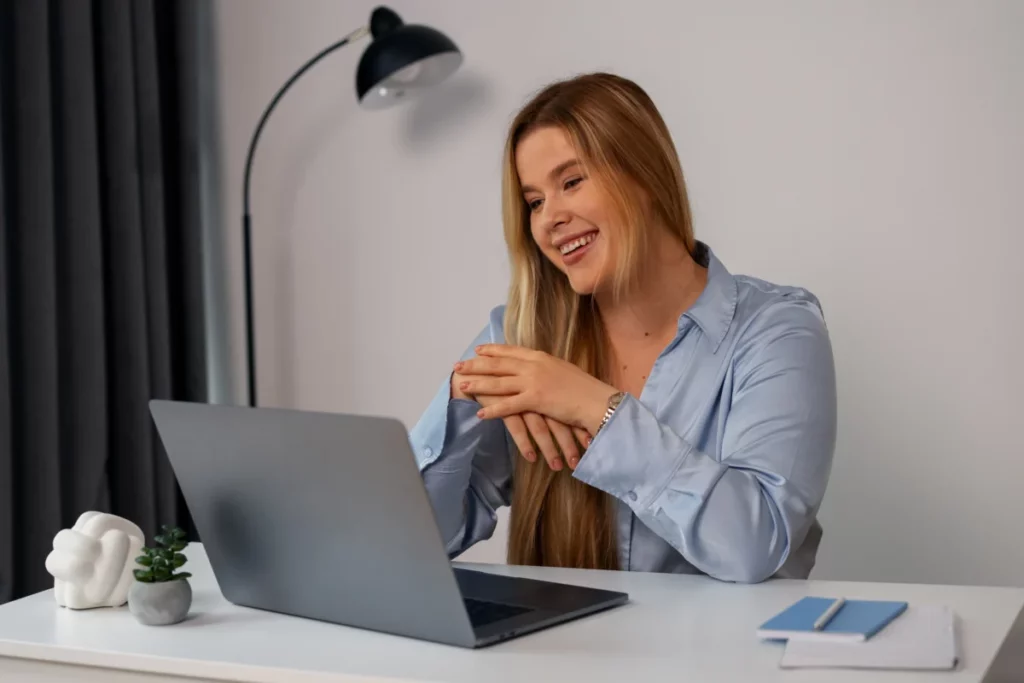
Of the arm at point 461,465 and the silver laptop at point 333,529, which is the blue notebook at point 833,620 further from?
the arm at point 461,465

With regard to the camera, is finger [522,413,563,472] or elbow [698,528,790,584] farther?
finger [522,413,563,472]

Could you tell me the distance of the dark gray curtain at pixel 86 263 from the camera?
7.41ft

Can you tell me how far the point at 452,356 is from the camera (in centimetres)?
261

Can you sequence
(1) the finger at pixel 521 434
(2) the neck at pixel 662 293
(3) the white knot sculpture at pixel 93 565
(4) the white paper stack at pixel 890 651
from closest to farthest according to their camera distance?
(4) the white paper stack at pixel 890 651 → (3) the white knot sculpture at pixel 93 565 → (1) the finger at pixel 521 434 → (2) the neck at pixel 662 293

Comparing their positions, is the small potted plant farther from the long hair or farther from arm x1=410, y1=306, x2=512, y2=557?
the long hair

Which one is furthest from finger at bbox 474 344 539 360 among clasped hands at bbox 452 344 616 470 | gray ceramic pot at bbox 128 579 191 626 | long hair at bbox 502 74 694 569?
gray ceramic pot at bbox 128 579 191 626

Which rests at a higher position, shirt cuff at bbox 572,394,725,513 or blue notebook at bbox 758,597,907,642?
shirt cuff at bbox 572,394,725,513

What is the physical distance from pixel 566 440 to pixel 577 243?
33cm

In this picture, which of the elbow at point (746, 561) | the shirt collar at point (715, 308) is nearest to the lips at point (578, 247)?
the shirt collar at point (715, 308)

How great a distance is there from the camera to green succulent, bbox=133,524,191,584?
42.4 inches

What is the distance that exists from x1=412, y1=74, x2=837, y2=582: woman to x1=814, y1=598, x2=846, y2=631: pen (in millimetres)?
173

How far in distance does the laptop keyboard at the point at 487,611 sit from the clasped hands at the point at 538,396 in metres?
0.26

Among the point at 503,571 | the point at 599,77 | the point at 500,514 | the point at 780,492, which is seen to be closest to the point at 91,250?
the point at 500,514

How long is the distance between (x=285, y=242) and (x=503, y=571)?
168 centimetres
